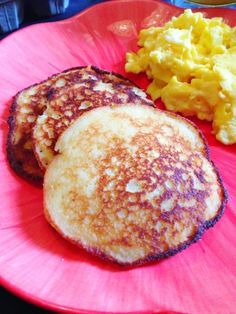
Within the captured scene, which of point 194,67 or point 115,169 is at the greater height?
point 194,67

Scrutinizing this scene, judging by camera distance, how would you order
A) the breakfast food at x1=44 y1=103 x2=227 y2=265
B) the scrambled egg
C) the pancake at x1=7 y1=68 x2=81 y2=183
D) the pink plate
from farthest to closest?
the scrambled egg, the pancake at x1=7 y1=68 x2=81 y2=183, the breakfast food at x1=44 y1=103 x2=227 y2=265, the pink plate

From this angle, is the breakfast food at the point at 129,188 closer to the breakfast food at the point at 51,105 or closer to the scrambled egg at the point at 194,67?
the breakfast food at the point at 51,105

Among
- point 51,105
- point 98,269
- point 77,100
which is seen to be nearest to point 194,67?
point 77,100

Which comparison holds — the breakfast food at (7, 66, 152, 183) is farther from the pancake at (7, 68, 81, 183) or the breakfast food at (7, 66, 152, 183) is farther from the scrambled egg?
the scrambled egg

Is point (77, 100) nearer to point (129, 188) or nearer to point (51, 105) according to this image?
point (51, 105)

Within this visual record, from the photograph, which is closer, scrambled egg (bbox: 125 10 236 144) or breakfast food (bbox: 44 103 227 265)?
breakfast food (bbox: 44 103 227 265)

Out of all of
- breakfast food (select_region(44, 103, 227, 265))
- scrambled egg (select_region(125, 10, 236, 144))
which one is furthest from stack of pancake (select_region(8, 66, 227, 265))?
scrambled egg (select_region(125, 10, 236, 144))

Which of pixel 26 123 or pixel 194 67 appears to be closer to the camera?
pixel 26 123
